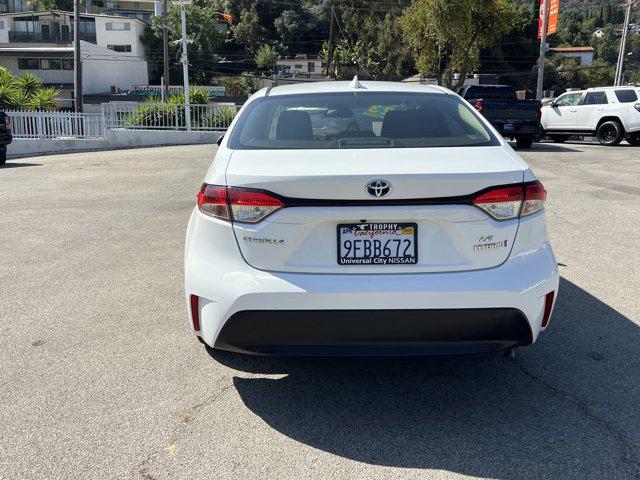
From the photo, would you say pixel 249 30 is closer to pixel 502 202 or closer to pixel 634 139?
pixel 634 139

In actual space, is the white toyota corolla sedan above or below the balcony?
below

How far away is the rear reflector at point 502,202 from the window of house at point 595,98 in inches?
801

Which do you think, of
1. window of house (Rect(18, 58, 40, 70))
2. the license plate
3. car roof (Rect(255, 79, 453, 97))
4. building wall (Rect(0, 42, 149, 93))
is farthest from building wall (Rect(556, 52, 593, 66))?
the license plate

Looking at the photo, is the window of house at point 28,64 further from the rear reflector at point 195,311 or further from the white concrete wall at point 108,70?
the rear reflector at point 195,311

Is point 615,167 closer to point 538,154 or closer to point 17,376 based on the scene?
point 538,154

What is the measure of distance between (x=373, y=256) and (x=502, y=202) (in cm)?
69

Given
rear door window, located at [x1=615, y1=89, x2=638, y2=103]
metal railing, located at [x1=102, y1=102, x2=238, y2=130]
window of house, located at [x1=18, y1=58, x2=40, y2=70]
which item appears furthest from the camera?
window of house, located at [x1=18, y1=58, x2=40, y2=70]

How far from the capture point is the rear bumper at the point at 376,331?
3047 millimetres

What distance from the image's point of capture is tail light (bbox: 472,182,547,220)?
3.11m

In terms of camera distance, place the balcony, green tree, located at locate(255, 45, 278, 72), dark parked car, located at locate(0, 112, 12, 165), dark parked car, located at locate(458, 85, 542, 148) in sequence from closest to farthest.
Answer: dark parked car, located at locate(0, 112, 12, 165) < dark parked car, located at locate(458, 85, 542, 148) < the balcony < green tree, located at locate(255, 45, 278, 72)

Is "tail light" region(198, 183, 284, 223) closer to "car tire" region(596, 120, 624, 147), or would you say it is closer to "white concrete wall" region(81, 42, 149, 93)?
"car tire" region(596, 120, 624, 147)

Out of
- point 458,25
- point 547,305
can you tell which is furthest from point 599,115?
point 547,305

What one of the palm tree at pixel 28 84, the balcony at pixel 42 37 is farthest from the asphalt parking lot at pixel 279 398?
the balcony at pixel 42 37

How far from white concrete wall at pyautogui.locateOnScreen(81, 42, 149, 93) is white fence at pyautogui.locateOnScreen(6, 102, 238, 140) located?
43.8 m
